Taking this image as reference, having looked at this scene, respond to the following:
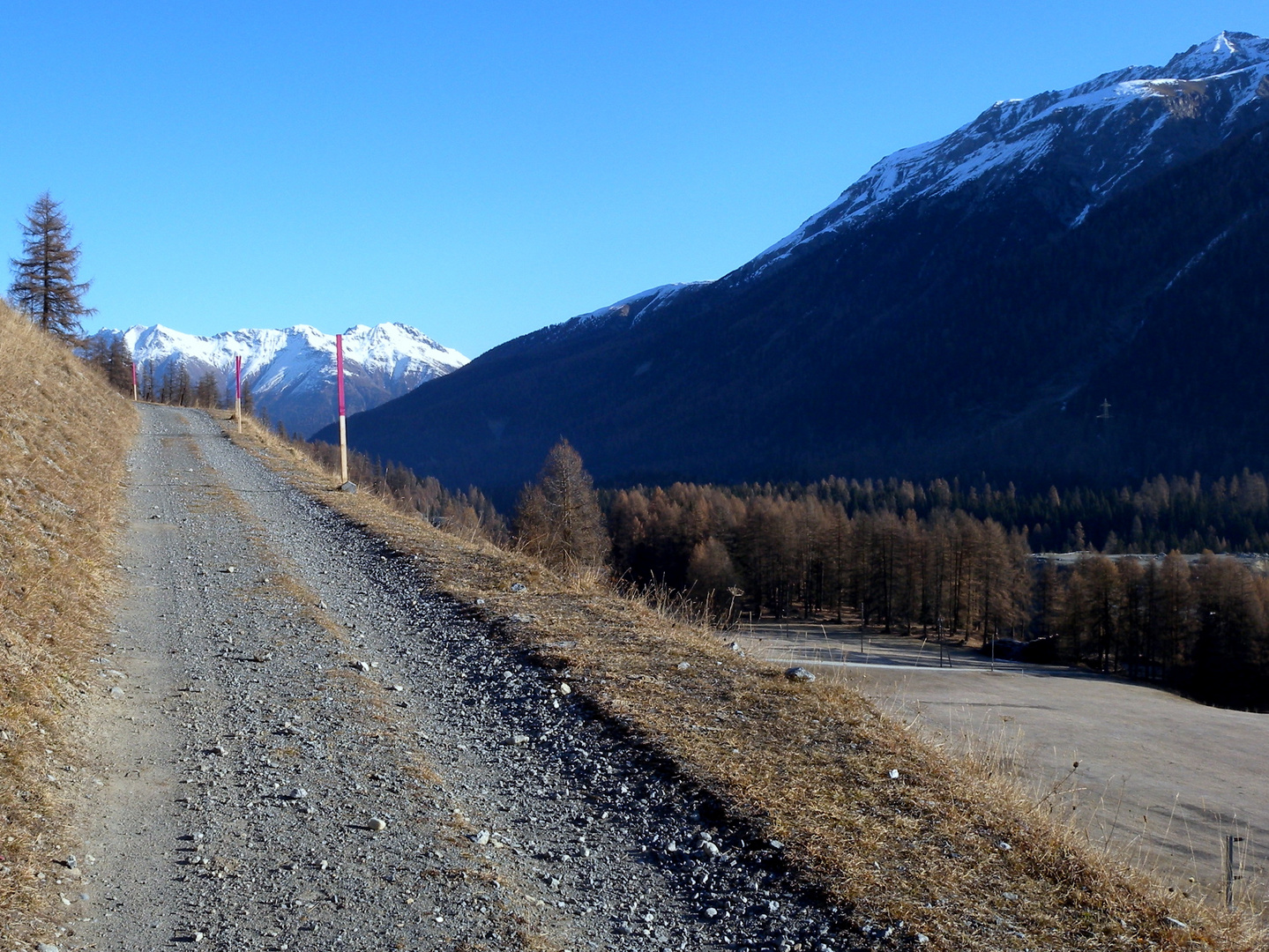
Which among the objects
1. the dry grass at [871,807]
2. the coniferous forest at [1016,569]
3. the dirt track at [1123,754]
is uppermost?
the dry grass at [871,807]

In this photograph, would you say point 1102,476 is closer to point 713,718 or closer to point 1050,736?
point 1050,736

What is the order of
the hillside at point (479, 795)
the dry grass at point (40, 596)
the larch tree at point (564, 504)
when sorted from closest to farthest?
the hillside at point (479, 795), the dry grass at point (40, 596), the larch tree at point (564, 504)

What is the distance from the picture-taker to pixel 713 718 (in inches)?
279

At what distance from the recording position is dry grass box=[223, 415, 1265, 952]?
14.9 feet

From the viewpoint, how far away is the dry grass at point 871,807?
4.53 m

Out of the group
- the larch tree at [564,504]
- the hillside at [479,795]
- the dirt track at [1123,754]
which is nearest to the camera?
the hillside at [479,795]

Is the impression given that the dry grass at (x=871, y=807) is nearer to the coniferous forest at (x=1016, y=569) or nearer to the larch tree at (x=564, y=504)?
the larch tree at (x=564, y=504)

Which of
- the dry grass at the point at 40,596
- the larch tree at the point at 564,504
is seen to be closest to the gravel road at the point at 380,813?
the dry grass at the point at 40,596

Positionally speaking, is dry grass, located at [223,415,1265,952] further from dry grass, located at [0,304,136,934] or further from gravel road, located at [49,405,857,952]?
dry grass, located at [0,304,136,934]

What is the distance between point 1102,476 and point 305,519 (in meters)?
178

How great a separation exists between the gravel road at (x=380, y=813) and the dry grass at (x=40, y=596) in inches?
8.5

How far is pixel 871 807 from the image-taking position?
18.5 feet

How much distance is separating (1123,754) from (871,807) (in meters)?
14.2

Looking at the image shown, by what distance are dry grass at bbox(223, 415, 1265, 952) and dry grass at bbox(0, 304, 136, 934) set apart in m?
3.61
